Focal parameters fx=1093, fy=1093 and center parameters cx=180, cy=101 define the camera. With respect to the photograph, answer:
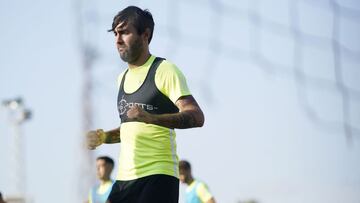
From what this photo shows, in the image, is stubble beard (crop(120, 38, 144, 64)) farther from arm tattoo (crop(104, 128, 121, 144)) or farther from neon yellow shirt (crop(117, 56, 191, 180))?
arm tattoo (crop(104, 128, 121, 144))

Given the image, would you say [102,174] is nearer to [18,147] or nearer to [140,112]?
[140,112]

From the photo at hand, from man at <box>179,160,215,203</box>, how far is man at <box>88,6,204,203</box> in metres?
7.50

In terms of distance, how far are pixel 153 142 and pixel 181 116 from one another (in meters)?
0.37

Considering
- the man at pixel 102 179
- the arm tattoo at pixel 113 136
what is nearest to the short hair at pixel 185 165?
the man at pixel 102 179

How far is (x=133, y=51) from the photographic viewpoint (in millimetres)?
6785

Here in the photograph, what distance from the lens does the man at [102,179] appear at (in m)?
13.4

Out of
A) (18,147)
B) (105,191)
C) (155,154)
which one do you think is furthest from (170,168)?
(18,147)

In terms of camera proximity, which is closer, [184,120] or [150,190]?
[184,120]

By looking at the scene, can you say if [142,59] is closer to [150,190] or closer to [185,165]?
[150,190]

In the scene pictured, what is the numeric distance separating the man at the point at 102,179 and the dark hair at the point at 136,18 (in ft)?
21.8

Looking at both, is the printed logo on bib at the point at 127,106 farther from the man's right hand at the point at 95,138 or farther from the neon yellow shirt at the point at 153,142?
the man's right hand at the point at 95,138

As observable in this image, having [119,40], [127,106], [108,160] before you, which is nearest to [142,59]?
[119,40]

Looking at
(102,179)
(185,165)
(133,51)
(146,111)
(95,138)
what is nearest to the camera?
(146,111)

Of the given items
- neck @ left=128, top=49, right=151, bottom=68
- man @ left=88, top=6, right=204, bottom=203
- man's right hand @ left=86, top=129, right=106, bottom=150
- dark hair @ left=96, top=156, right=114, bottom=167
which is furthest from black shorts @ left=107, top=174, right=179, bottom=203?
dark hair @ left=96, top=156, right=114, bottom=167
